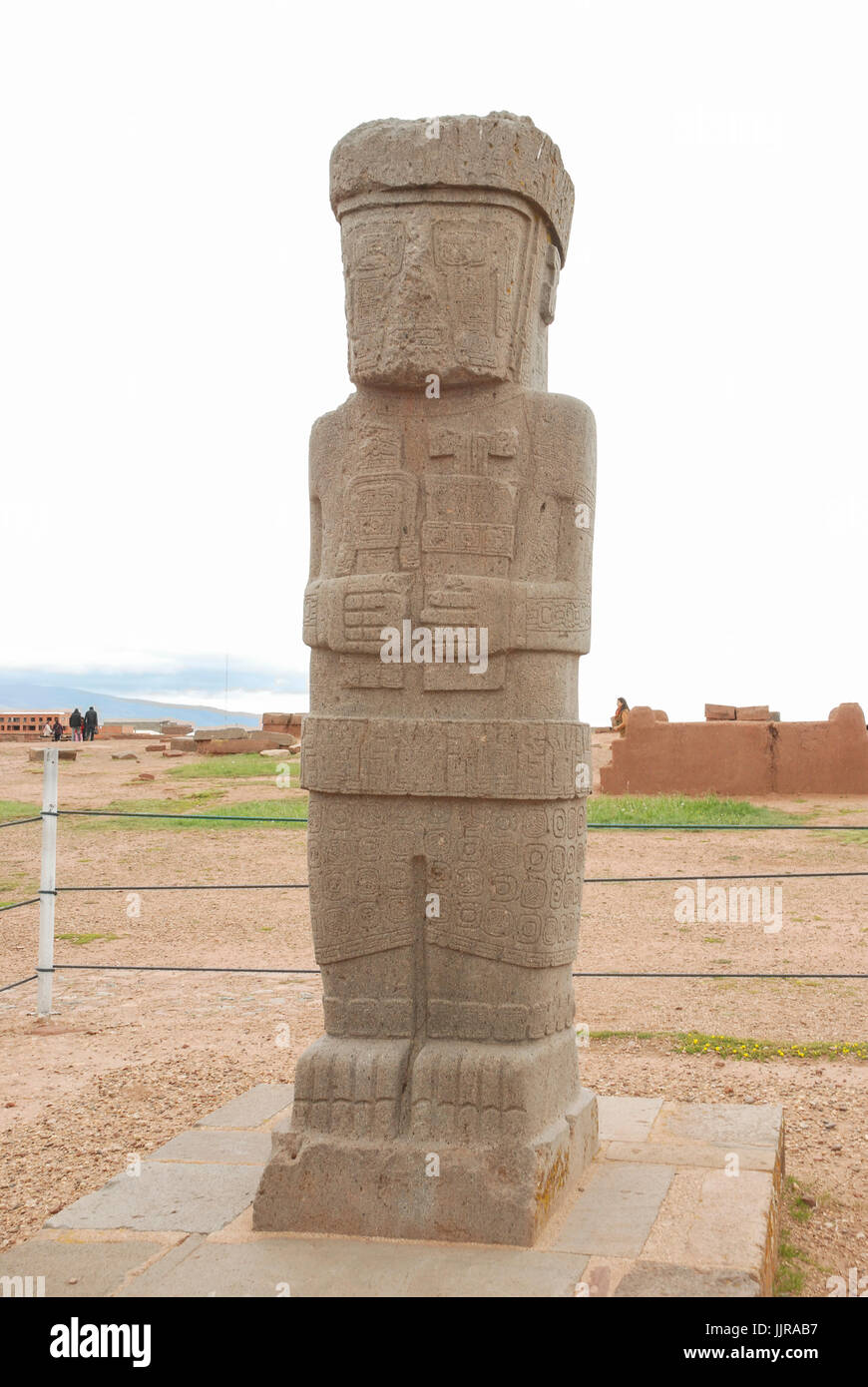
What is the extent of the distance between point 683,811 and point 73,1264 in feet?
39.4

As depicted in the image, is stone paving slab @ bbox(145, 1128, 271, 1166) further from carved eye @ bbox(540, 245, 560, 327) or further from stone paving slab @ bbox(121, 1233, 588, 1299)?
carved eye @ bbox(540, 245, 560, 327)

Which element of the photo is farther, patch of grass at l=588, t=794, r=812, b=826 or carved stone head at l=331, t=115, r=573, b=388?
patch of grass at l=588, t=794, r=812, b=826

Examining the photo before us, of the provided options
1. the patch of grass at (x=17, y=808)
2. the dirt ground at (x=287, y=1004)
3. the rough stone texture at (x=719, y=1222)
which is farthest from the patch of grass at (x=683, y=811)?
the rough stone texture at (x=719, y=1222)

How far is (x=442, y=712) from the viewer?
13.2 feet

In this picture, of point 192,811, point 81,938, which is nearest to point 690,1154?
point 81,938

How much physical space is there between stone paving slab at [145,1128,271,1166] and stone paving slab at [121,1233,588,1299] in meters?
0.79

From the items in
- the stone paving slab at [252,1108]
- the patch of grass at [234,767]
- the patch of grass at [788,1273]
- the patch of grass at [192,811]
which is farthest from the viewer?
the patch of grass at [234,767]

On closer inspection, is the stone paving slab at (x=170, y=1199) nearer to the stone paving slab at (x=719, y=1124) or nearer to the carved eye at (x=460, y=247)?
the stone paving slab at (x=719, y=1124)

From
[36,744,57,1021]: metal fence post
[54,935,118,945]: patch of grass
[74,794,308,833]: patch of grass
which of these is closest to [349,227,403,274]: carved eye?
[36,744,57,1021]: metal fence post

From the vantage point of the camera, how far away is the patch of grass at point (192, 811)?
49.8 feet

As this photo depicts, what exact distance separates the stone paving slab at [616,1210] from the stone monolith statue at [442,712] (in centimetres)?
11

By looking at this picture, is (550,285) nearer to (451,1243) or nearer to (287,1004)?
(451,1243)

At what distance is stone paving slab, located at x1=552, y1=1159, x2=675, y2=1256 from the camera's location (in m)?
3.65

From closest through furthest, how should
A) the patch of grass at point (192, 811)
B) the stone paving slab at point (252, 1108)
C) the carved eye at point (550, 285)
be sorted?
the carved eye at point (550, 285) → the stone paving slab at point (252, 1108) → the patch of grass at point (192, 811)
